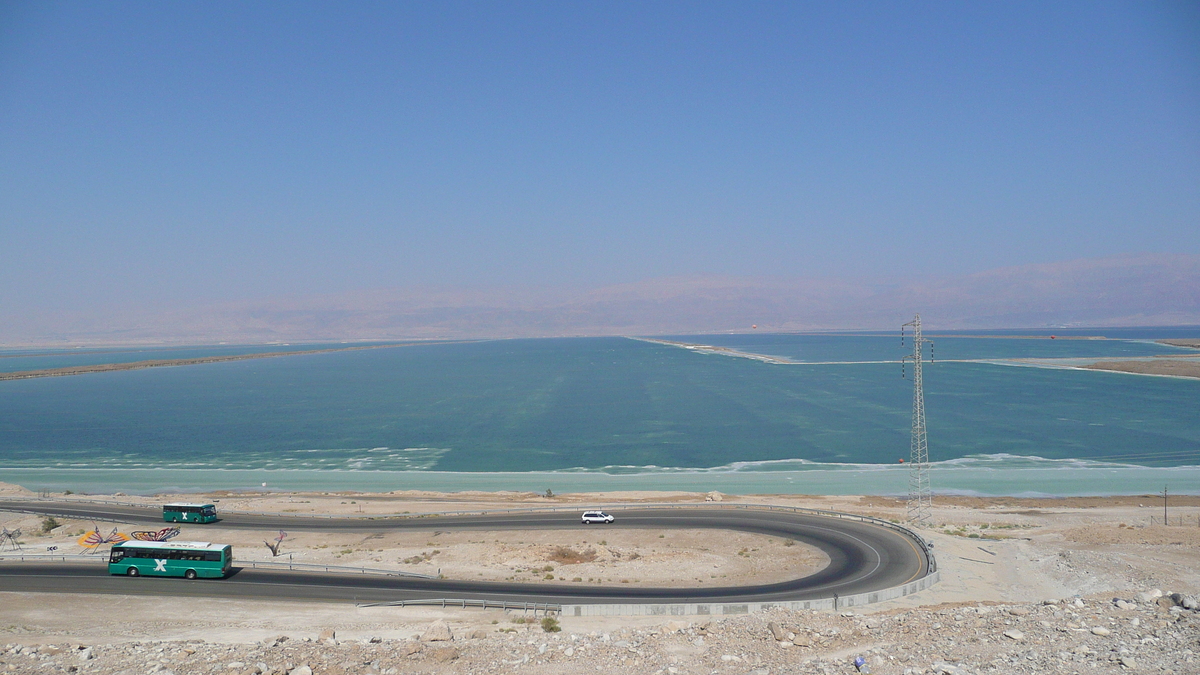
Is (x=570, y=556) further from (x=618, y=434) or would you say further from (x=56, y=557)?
(x=618, y=434)

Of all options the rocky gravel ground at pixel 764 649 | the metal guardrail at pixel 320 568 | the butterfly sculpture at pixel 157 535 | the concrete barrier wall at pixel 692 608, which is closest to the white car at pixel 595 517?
the metal guardrail at pixel 320 568

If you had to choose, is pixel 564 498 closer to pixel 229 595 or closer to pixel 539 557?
pixel 539 557

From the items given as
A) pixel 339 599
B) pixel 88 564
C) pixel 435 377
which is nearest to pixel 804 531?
pixel 339 599

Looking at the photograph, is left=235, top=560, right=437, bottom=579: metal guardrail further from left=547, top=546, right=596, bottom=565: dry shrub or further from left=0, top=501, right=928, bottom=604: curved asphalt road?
left=547, top=546, right=596, bottom=565: dry shrub

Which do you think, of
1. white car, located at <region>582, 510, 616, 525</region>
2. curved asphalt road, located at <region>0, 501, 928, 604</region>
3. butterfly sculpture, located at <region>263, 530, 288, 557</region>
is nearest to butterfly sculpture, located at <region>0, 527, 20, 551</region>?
curved asphalt road, located at <region>0, 501, 928, 604</region>

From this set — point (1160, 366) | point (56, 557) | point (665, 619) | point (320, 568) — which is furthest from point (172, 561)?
point (1160, 366)
